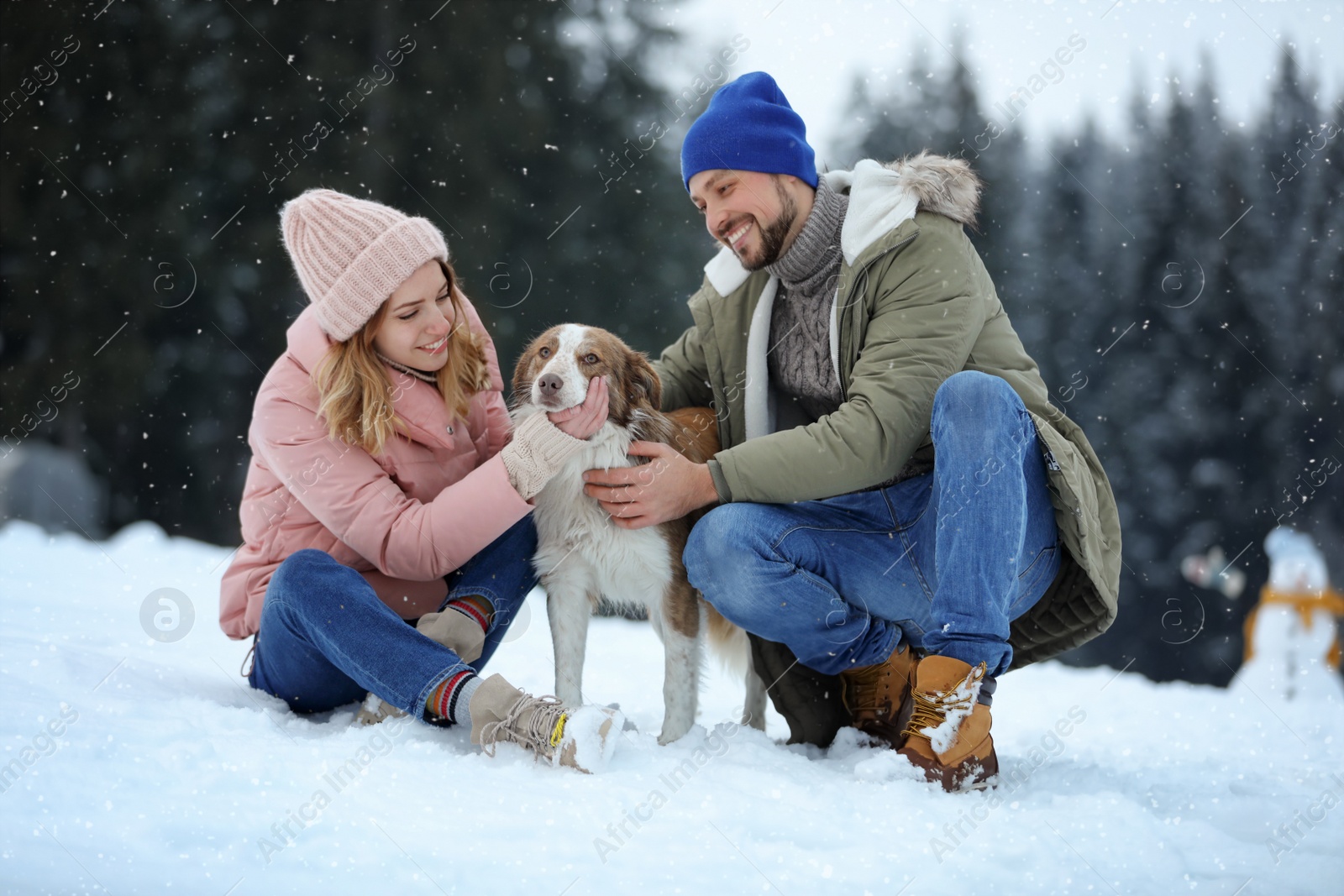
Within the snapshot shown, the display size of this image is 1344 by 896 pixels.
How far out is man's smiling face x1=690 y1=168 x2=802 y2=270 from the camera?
114 inches

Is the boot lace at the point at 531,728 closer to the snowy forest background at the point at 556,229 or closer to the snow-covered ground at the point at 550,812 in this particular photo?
the snow-covered ground at the point at 550,812

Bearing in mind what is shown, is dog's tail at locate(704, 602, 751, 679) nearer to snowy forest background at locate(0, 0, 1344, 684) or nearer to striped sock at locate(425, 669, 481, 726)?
striped sock at locate(425, 669, 481, 726)

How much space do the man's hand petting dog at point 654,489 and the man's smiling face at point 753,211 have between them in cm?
64

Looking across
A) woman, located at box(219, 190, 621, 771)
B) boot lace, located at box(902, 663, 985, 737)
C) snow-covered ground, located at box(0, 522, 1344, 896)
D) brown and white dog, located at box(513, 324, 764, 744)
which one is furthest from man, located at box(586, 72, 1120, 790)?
woman, located at box(219, 190, 621, 771)

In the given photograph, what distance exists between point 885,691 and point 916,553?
51 cm

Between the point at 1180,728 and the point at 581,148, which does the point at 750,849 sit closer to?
the point at 1180,728

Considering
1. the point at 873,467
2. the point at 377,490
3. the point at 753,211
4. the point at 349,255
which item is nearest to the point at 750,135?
the point at 753,211

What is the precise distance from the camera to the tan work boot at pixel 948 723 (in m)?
2.21

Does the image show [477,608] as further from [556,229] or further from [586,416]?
[556,229]

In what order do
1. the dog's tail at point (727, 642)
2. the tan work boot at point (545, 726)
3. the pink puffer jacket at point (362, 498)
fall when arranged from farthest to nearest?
the dog's tail at point (727, 642)
the pink puffer jacket at point (362, 498)
the tan work boot at point (545, 726)

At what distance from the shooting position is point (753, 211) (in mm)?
2900

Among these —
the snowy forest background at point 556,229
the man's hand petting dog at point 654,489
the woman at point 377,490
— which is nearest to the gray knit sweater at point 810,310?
the man's hand petting dog at point 654,489

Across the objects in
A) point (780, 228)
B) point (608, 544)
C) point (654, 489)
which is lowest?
point (608, 544)

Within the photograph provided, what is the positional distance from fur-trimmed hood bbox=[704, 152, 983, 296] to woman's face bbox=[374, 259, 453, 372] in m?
1.12
